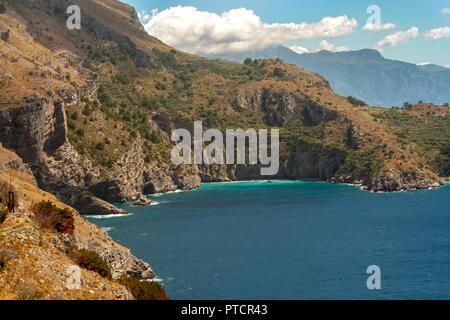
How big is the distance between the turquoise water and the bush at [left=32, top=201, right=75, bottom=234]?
18.4m

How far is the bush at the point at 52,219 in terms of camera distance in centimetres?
3405

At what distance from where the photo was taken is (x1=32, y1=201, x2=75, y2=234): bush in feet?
112

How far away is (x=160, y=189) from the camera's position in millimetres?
155625

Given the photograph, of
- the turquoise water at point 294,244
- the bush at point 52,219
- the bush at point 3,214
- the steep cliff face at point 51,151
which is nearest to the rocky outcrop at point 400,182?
the turquoise water at point 294,244

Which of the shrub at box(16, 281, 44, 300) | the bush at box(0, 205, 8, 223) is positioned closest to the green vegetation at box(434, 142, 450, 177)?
A: the bush at box(0, 205, 8, 223)

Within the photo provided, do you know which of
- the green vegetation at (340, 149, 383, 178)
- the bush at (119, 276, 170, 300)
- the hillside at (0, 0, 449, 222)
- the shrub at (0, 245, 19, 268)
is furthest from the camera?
the green vegetation at (340, 149, 383, 178)

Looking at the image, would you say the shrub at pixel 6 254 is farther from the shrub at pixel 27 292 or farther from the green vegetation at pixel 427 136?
the green vegetation at pixel 427 136

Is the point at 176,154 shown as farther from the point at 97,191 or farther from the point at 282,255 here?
the point at 282,255

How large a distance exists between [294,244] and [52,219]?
1990 inches

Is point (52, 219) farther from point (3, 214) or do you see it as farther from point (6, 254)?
point (6, 254)

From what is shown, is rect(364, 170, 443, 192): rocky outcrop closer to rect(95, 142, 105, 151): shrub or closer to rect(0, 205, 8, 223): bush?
rect(95, 142, 105, 151): shrub
